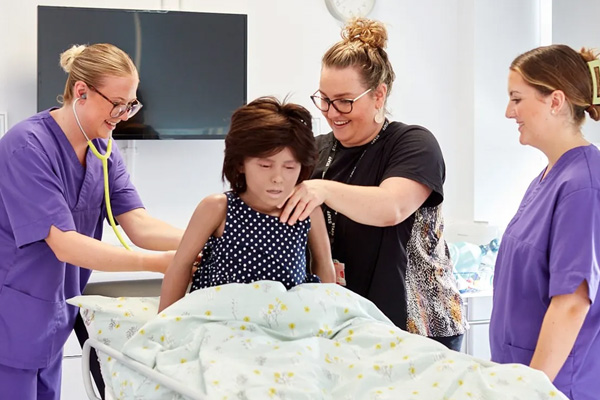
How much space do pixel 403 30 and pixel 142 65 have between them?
53.6 inches

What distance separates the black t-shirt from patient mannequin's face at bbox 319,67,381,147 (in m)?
0.04

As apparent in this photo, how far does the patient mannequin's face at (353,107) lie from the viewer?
180 centimetres

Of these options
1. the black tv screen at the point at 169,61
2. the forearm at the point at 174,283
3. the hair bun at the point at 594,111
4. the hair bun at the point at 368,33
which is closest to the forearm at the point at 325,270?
the forearm at the point at 174,283

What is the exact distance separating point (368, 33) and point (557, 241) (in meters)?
0.65

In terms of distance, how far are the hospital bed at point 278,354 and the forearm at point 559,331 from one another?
12.8 inches

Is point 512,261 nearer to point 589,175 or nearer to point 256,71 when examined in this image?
point 589,175

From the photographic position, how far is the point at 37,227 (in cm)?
179

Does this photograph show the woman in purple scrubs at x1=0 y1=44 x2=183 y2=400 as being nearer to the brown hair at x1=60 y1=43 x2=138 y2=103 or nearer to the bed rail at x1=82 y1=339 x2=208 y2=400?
the brown hair at x1=60 y1=43 x2=138 y2=103

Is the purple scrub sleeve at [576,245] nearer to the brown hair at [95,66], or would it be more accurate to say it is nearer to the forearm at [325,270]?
the forearm at [325,270]

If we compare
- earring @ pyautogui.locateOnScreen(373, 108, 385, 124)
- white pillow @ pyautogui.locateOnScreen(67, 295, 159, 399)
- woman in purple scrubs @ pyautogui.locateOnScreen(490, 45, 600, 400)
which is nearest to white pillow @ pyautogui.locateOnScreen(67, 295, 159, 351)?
white pillow @ pyautogui.locateOnScreen(67, 295, 159, 399)

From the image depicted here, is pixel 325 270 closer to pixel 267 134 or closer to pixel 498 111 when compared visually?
pixel 267 134

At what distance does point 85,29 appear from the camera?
3.31 metres

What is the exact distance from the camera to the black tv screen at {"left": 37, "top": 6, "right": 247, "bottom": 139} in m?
3.28

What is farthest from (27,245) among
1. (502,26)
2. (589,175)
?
(502,26)
